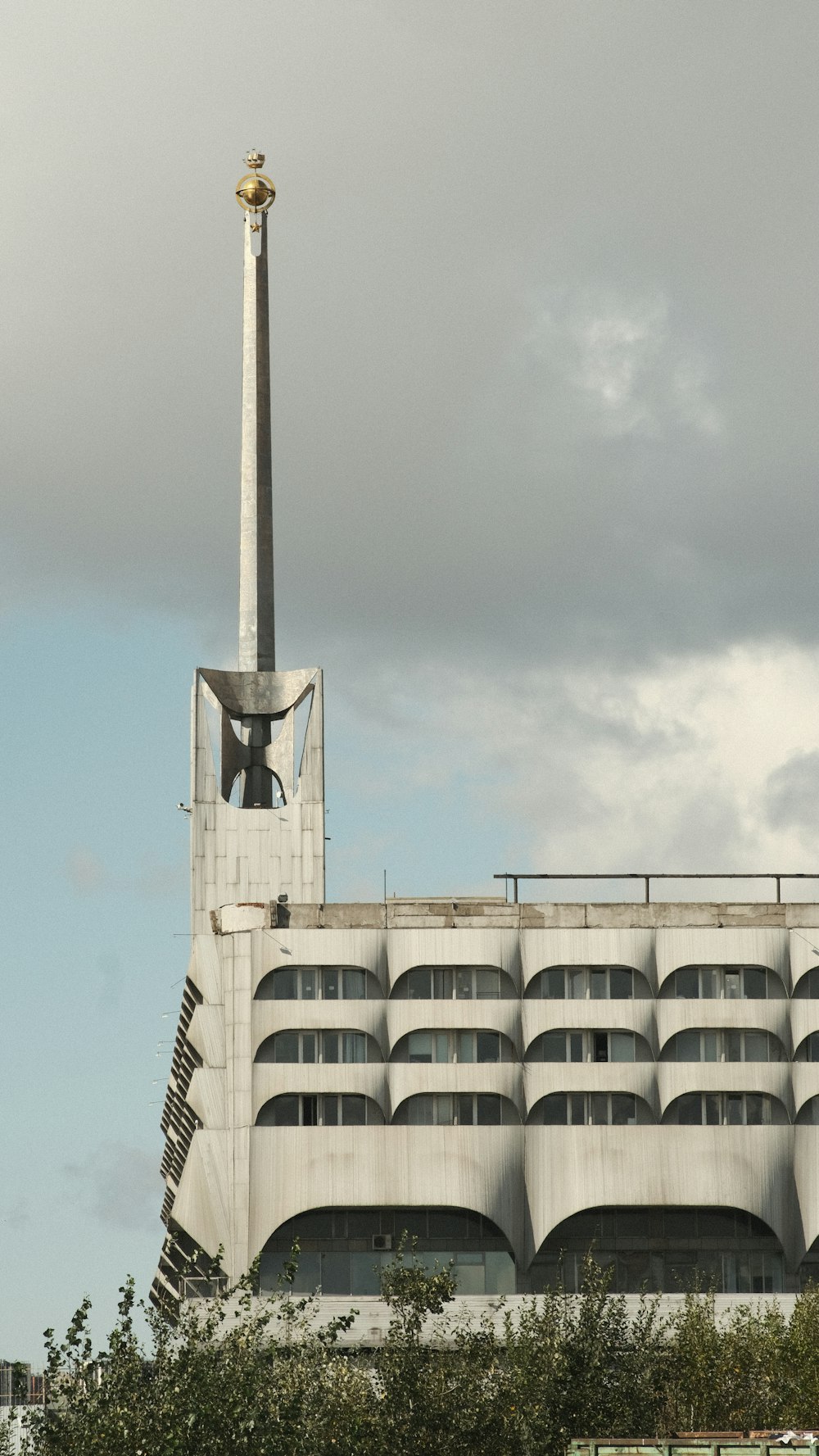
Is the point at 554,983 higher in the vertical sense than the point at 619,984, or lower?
higher

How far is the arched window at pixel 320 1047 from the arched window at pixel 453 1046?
1.39m

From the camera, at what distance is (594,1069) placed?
350 feet

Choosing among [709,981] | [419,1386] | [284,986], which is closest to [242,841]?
[284,986]

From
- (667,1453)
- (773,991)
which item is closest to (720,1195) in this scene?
(773,991)

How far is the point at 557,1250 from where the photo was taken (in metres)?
106

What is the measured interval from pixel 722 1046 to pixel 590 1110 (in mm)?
7215

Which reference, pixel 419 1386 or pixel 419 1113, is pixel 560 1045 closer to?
pixel 419 1113

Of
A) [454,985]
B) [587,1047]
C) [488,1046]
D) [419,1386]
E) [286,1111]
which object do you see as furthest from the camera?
[454,985]

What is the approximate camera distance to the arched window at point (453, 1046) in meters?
107

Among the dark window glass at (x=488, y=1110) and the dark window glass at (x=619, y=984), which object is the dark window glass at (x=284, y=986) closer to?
the dark window glass at (x=488, y=1110)

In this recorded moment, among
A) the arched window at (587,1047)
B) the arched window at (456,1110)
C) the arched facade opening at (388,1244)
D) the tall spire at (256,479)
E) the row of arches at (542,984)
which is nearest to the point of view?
the arched facade opening at (388,1244)

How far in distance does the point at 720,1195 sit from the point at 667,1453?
5835cm

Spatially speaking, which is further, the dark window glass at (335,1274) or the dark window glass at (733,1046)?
the dark window glass at (733,1046)

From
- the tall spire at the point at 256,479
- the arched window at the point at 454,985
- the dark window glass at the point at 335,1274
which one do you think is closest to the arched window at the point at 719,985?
the arched window at the point at 454,985
